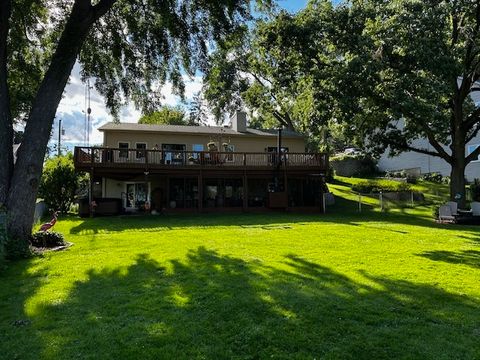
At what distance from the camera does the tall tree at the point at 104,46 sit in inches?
425

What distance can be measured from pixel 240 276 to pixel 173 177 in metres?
17.8

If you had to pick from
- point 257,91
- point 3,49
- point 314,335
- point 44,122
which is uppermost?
point 257,91

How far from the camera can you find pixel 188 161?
78.5ft

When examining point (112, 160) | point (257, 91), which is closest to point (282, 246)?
point (112, 160)

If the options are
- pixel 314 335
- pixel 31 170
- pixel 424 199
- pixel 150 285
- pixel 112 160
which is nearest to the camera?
pixel 314 335

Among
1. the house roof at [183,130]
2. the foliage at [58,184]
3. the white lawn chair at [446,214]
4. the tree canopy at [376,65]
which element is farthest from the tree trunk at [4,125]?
the white lawn chair at [446,214]

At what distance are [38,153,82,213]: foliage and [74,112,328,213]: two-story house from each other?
124cm

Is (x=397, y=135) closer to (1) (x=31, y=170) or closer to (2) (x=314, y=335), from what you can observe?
(1) (x=31, y=170)

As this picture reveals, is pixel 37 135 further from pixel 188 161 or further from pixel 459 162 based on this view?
pixel 459 162

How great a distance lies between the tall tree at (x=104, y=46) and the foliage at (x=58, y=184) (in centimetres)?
841

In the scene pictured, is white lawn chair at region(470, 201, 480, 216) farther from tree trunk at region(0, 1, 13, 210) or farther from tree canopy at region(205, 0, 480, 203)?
tree trunk at region(0, 1, 13, 210)

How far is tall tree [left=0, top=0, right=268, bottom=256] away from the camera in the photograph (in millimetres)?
10789

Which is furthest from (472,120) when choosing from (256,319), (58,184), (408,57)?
(58,184)

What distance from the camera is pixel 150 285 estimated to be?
6.78 m
